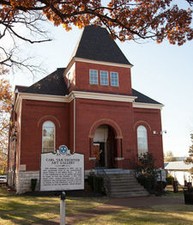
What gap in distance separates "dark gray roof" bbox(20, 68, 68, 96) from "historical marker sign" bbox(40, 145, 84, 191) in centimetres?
1429

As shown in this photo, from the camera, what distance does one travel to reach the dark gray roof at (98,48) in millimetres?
23516

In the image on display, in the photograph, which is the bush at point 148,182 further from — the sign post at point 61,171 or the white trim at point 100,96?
the sign post at point 61,171

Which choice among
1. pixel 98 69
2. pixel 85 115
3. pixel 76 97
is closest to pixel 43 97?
pixel 76 97

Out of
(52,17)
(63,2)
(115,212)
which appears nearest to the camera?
(63,2)

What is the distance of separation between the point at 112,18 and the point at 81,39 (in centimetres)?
1580

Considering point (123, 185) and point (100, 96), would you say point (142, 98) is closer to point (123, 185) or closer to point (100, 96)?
point (100, 96)

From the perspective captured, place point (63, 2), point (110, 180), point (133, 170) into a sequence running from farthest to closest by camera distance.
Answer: point (133, 170) → point (110, 180) → point (63, 2)

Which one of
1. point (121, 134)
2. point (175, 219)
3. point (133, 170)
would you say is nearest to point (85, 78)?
point (121, 134)

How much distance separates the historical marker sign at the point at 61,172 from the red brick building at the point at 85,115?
12143 millimetres

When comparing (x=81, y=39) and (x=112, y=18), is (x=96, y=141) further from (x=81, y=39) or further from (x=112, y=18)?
(x=112, y=18)

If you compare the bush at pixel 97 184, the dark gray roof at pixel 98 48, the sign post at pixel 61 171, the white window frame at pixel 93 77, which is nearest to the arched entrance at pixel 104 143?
the white window frame at pixel 93 77

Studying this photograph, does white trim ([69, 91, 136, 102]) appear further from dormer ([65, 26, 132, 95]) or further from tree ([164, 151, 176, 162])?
tree ([164, 151, 176, 162])

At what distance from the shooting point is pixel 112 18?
9375 mm

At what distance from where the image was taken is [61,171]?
852 cm
